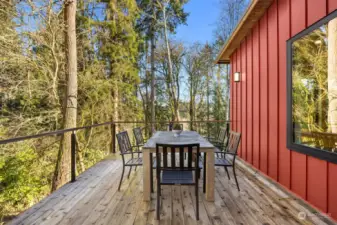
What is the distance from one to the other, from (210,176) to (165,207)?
69cm

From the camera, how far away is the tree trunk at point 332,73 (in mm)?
2130

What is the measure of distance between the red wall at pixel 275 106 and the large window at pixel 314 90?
0.40 ft

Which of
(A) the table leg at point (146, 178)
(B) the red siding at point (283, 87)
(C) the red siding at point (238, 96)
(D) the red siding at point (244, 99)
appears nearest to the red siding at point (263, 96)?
(B) the red siding at point (283, 87)

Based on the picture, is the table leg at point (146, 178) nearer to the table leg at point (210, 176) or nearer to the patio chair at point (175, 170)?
the patio chair at point (175, 170)

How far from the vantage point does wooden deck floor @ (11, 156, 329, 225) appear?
227 cm

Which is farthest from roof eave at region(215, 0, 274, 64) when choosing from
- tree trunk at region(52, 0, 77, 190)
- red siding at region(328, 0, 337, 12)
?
tree trunk at region(52, 0, 77, 190)

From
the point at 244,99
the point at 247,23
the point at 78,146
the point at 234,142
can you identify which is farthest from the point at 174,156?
the point at 78,146

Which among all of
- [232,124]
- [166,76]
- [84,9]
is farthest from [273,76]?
[166,76]

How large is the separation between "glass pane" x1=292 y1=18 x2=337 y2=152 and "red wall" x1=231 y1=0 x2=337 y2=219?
192 mm

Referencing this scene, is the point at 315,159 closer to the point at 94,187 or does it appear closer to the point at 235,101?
the point at 94,187

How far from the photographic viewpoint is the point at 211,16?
11.9 metres

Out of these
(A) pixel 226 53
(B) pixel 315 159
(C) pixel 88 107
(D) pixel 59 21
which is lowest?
(B) pixel 315 159

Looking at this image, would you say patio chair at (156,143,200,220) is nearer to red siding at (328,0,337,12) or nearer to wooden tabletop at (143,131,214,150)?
wooden tabletop at (143,131,214,150)

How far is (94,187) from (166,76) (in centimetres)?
985
